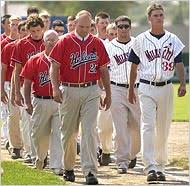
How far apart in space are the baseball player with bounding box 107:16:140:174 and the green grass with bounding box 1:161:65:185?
1.35m

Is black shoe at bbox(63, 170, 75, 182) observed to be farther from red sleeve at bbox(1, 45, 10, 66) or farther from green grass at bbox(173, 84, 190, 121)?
green grass at bbox(173, 84, 190, 121)

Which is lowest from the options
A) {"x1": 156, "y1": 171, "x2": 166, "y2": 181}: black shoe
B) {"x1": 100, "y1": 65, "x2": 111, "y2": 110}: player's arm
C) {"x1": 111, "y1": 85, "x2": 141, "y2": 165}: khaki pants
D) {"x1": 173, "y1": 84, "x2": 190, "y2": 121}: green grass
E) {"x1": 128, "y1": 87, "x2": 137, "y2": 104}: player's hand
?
{"x1": 156, "y1": 171, "x2": 166, "y2": 181}: black shoe

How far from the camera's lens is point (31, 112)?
41.5 ft

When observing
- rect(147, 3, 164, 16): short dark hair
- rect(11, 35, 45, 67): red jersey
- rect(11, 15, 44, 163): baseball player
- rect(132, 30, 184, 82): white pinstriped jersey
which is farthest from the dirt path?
rect(147, 3, 164, 16): short dark hair

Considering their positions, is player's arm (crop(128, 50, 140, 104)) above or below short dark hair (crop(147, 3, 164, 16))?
below

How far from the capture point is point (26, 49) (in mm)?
13555

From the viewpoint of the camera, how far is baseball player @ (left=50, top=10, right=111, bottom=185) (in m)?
11.2

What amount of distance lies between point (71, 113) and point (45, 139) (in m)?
1.46

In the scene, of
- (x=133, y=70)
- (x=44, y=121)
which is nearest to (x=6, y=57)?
(x=44, y=121)

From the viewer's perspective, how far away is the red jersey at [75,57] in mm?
11250

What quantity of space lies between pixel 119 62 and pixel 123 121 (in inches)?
36.4

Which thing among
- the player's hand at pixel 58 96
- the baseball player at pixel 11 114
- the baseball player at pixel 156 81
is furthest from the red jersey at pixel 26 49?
the player's hand at pixel 58 96

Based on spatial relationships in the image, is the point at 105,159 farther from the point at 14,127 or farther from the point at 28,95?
the point at 14,127

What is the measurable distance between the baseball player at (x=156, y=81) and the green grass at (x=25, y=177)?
130 cm
